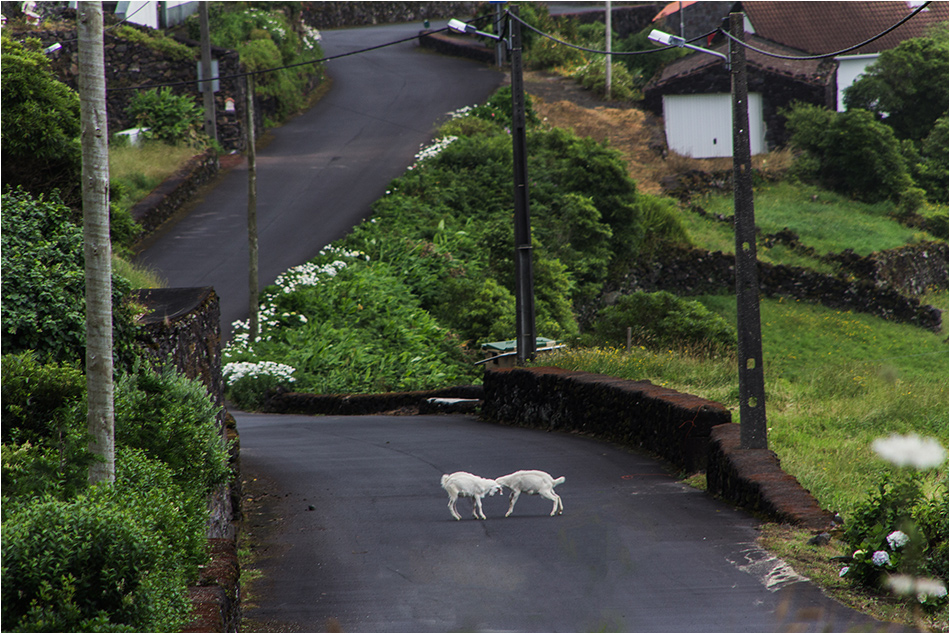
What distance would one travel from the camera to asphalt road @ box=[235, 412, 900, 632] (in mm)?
6191

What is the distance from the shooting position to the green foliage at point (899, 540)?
617cm

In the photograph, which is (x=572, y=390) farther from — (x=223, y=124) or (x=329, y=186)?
(x=223, y=124)

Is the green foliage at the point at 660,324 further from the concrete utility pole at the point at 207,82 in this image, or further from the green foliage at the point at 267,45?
the green foliage at the point at 267,45

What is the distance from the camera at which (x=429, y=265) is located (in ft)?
90.8

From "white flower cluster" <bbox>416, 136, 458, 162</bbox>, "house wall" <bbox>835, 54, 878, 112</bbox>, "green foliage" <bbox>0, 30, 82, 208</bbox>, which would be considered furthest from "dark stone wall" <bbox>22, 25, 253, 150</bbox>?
"house wall" <bbox>835, 54, 878, 112</bbox>

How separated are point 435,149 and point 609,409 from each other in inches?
917

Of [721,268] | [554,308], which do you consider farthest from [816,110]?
[554,308]

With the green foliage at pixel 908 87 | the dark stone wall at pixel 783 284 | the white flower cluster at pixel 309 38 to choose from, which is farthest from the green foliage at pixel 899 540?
the white flower cluster at pixel 309 38

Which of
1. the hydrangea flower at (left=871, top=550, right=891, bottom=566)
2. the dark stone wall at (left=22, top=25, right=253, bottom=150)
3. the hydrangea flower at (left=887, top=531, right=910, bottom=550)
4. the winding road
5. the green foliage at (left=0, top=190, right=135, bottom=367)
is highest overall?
the dark stone wall at (left=22, top=25, right=253, bottom=150)

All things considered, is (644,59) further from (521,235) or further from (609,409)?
(609,409)

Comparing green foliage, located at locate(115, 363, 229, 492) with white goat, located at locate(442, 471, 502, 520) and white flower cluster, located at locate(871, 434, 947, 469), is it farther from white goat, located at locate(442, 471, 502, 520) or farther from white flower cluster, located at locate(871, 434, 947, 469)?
white flower cluster, located at locate(871, 434, 947, 469)

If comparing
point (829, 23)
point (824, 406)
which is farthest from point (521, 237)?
point (829, 23)

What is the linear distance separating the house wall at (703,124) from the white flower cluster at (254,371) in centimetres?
2901

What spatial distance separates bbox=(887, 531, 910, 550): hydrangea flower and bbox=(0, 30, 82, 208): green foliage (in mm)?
9772
